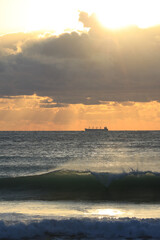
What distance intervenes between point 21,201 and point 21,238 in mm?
7206

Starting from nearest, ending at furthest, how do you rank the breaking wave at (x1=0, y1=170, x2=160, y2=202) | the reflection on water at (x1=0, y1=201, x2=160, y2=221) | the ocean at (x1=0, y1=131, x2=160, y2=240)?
the ocean at (x1=0, y1=131, x2=160, y2=240), the reflection on water at (x1=0, y1=201, x2=160, y2=221), the breaking wave at (x1=0, y1=170, x2=160, y2=202)

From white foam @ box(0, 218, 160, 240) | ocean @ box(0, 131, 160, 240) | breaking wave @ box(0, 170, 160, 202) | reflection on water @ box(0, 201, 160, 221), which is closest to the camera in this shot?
white foam @ box(0, 218, 160, 240)

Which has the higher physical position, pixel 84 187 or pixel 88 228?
pixel 84 187

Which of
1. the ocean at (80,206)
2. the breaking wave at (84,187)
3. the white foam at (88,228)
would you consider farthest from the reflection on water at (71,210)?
the breaking wave at (84,187)

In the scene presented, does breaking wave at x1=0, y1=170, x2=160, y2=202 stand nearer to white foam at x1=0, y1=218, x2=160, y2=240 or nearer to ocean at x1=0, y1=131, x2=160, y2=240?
ocean at x1=0, y1=131, x2=160, y2=240

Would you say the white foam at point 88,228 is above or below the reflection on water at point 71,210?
below

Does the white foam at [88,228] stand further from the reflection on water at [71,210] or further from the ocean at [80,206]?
the reflection on water at [71,210]

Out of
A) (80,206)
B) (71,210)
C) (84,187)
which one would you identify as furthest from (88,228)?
(84,187)

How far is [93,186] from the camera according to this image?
913 inches

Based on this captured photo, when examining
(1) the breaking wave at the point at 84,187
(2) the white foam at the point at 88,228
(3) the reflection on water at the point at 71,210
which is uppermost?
(1) the breaking wave at the point at 84,187

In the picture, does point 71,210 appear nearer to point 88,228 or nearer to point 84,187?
point 88,228

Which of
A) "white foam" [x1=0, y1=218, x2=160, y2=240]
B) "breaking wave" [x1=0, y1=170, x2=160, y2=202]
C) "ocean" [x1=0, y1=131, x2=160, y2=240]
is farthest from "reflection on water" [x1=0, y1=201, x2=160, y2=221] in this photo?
"breaking wave" [x1=0, y1=170, x2=160, y2=202]

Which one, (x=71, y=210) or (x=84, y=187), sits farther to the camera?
(x=84, y=187)

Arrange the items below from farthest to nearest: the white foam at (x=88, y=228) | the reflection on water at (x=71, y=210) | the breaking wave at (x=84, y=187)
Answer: the breaking wave at (x=84, y=187), the reflection on water at (x=71, y=210), the white foam at (x=88, y=228)
